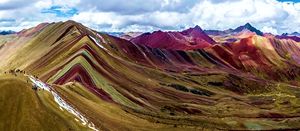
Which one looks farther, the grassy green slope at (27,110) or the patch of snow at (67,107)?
the patch of snow at (67,107)

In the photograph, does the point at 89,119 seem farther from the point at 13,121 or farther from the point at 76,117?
the point at 13,121

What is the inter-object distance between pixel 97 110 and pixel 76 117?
30137 millimetres

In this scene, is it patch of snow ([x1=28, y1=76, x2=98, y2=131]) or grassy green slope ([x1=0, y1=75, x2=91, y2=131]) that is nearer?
grassy green slope ([x1=0, y1=75, x2=91, y2=131])

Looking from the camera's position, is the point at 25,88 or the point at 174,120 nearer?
the point at 25,88

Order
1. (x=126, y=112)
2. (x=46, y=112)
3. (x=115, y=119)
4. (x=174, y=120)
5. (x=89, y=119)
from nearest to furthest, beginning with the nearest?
(x=46, y=112)
(x=89, y=119)
(x=115, y=119)
(x=126, y=112)
(x=174, y=120)

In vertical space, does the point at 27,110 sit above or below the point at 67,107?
below

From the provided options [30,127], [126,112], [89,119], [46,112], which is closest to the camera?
[30,127]

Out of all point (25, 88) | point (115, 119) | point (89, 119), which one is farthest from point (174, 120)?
point (25, 88)

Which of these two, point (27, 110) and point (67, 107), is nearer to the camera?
point (27, 110)

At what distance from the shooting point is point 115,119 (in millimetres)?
163625

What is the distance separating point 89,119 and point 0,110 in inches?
1080

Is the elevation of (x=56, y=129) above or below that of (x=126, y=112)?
below

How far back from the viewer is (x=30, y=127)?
121188mm

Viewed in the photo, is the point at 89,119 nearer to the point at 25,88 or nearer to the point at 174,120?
the point at 25,88
